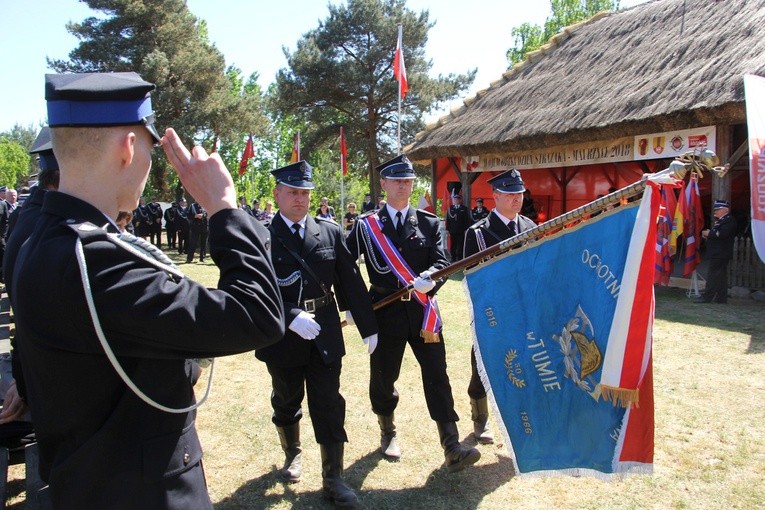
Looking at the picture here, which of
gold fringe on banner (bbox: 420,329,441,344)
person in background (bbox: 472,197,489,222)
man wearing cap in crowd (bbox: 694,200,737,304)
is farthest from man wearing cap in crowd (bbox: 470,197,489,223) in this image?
gold fringe on banner (bbox: 420,329,441,344)

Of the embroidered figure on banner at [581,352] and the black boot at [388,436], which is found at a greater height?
the embroidered figure on banner at [581,352]

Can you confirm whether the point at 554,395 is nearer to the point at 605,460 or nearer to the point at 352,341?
the point at 605,460

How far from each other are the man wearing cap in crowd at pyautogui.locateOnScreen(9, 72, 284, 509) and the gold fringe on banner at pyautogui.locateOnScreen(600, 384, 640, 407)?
75.3 inches

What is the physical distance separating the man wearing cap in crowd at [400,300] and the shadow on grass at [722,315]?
455cm

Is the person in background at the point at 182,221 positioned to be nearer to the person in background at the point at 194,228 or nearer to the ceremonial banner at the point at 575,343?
the person in background at the point at 194,228

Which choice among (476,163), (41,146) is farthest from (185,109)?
(41,146)

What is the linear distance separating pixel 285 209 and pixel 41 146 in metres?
1.72

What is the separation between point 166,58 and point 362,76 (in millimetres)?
8072

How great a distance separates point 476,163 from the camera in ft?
54.3

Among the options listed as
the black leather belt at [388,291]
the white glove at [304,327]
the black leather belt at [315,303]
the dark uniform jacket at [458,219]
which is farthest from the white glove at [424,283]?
the dark uniform jacket at [458,219]

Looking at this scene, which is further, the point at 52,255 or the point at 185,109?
the point at 185,109

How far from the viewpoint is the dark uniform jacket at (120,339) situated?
1293mm

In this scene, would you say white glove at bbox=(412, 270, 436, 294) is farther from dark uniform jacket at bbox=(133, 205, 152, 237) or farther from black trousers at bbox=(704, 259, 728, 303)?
dark uniform jacket at bbox=(133, 205, 152, 237)

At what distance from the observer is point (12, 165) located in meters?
71.1
